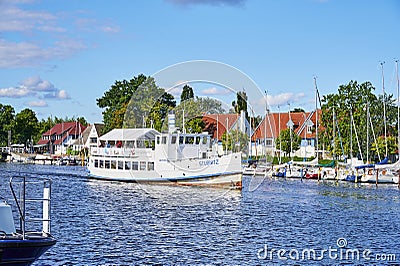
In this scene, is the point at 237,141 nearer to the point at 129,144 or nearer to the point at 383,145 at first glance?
the point at 129,144

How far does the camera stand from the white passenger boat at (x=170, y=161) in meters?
69.8

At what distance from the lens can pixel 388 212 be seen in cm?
5078

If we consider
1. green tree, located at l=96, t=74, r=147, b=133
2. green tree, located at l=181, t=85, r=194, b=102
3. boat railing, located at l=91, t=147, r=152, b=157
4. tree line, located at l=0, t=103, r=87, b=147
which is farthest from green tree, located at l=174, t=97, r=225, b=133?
tree line, located at l=0, t=103, r=87, b=147

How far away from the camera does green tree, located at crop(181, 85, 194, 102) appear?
229 ft

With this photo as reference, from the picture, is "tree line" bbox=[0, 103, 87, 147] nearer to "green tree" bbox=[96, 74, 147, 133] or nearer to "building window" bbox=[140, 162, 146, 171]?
"green tree" bbox=[96, 74, 147, 133]

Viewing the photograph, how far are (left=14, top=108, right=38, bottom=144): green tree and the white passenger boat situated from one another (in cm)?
10872

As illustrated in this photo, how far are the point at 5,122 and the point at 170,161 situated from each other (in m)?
127

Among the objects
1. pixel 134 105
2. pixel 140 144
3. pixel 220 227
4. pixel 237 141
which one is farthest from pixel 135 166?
pixel 220 227

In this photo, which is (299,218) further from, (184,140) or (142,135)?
(142,135)

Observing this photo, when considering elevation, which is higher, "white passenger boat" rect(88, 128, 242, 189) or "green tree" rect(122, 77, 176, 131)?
"green tree" rect(122, 77, 176, 131)

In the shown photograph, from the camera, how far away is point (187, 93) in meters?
71.8

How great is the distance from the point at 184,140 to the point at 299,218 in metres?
30.9

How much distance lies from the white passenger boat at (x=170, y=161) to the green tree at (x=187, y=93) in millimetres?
4139

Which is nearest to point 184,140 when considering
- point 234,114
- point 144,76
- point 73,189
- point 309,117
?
point 234,114
